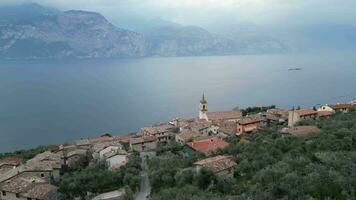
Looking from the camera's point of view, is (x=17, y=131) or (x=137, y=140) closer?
(x=137, y=140)

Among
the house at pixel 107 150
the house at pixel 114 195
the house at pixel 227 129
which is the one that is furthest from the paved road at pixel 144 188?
the house at pixel 227 129

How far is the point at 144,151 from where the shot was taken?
38.3 m

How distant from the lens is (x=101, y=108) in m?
92.2

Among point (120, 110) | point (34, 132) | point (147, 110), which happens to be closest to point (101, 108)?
point (120, 110)

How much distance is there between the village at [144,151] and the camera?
84.2 ft

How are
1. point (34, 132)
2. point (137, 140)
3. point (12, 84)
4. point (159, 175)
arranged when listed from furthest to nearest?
point (12, 84), point (34, 132), point (137, 140), point (159, 175)

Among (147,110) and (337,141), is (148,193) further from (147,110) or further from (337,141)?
(147,110)

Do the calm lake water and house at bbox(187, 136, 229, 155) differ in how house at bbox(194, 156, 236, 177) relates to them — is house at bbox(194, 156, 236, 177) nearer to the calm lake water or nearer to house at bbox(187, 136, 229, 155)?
house at bbox(187, 136, 229, 155)

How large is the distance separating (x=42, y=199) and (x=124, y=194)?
16.0 feet

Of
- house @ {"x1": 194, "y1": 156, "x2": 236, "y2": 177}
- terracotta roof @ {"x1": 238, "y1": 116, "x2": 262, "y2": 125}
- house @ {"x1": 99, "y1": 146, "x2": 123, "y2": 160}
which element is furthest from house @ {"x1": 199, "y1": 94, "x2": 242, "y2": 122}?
house @ {"x1": 194, "y1": 156, "x2": 236, "y2": 177}

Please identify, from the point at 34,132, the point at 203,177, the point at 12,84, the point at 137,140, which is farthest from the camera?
the point at 12,84

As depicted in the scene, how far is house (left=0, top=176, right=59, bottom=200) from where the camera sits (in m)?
24.8

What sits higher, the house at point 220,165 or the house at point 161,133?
the house at point 220,165

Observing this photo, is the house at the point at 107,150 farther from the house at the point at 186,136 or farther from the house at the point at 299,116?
the house at the point at 299,116
